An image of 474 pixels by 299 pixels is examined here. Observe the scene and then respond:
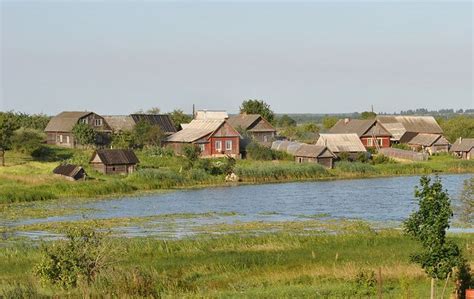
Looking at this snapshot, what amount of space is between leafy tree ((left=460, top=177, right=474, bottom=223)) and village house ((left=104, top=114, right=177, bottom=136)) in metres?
43.1

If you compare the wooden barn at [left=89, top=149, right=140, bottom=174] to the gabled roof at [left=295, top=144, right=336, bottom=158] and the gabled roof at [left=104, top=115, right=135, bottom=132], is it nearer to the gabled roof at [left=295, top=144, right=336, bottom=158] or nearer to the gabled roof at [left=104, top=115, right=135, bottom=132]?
the gabled roof at [left=295, top=144, right=336, bottom=158]

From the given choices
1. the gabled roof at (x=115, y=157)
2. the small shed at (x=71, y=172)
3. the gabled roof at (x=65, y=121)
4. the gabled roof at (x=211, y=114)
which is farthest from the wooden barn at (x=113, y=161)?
the gabled roof at (x=211, y=114)

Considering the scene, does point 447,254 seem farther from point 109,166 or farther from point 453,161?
point 453,161

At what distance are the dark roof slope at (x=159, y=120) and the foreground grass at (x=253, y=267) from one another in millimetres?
42718

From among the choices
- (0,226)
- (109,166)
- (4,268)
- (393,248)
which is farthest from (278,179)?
(4,268)

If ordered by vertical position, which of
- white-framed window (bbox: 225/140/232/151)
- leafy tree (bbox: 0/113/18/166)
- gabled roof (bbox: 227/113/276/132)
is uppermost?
gabled roof (bbox: 227/113/276/132)

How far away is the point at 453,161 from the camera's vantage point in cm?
6372

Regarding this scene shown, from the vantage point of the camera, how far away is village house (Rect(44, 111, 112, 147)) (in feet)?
219

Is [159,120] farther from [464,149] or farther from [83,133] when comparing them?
[464,149]

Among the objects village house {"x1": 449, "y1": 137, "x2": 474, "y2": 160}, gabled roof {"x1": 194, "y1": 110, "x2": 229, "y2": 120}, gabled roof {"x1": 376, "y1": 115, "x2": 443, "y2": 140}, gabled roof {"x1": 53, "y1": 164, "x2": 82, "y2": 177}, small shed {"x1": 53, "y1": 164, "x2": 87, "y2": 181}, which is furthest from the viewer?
gabled roof {"x1": 194, "y1": 110, "x2": 229, "y2": 120}

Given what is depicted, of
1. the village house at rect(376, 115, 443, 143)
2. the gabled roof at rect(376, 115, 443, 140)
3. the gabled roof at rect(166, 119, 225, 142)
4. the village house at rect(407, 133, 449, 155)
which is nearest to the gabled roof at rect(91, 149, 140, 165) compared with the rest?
the gabled roof at rect(166, 119, 225, 142)

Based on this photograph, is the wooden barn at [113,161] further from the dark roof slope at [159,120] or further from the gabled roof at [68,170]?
the dark roof slope at [159,120]

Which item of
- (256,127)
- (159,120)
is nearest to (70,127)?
(159,120)

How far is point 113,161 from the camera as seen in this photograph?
171ft
